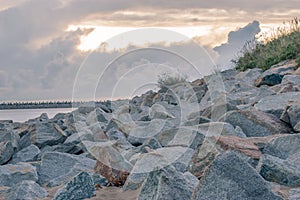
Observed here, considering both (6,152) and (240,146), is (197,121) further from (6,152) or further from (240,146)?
(6,152)

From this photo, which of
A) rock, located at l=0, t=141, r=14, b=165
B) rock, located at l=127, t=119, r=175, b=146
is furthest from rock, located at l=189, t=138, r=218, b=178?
rock, located at l=0, t=141, r=14, b=165

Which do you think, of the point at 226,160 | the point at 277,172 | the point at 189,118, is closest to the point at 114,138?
the point at 189,118

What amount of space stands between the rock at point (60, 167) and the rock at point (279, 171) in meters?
1.27

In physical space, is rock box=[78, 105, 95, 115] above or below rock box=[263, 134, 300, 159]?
below

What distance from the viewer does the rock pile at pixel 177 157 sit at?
1.99 meters

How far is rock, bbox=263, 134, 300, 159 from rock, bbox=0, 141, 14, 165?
98.7 inches

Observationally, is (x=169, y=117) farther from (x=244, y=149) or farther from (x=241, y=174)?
(x=241, y=174)

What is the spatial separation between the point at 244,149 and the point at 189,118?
1822 mm

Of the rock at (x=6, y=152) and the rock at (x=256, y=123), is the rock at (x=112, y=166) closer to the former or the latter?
the rock at (x=256, y=123)

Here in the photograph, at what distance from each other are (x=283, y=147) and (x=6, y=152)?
2.63 meters

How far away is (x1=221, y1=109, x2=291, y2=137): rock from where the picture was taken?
3.91 m

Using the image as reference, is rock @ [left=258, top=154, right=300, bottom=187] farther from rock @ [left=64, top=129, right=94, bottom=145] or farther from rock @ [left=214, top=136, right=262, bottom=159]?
rock @ [left=64, top=129, right=94, bottom=145]

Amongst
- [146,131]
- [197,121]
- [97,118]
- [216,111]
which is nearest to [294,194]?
[197,121]

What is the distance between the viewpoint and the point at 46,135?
537 centimetres
